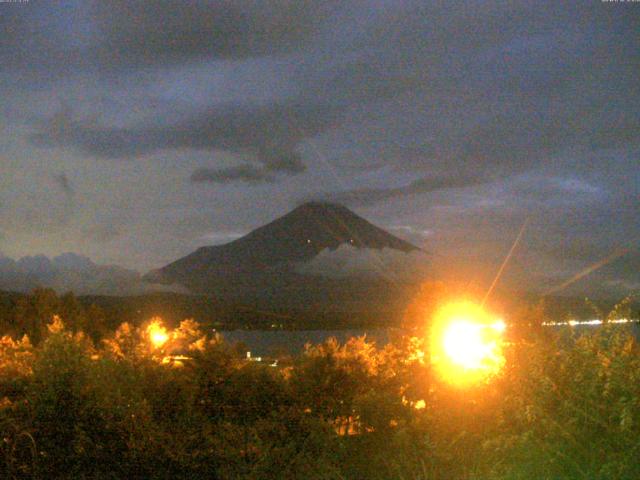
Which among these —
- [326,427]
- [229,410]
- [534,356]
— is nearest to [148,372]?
[229,410]

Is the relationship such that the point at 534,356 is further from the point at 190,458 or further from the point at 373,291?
the point at 373,291

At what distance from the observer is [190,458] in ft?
25.0

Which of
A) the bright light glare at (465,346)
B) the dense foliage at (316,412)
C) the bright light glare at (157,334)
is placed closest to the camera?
the dense foliage at (316,412)

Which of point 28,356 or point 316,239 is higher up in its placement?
point 316,239

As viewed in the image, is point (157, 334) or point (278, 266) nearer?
point (157, 334)

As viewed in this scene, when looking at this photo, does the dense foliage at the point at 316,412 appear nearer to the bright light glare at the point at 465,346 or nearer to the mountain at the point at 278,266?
the bright light glare at the point at 465,346

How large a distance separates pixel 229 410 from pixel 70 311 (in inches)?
1440

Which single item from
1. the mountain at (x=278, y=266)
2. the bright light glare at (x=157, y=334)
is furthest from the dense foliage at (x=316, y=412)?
the mountain at (x=278, y=266)

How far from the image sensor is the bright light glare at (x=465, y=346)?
715 cm

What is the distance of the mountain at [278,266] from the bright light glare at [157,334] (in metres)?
103

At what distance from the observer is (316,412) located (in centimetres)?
1084

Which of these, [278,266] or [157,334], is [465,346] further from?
[278,266]

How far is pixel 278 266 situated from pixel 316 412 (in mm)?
123796

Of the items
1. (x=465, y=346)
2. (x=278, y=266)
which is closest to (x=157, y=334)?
(x=465, y=346)
